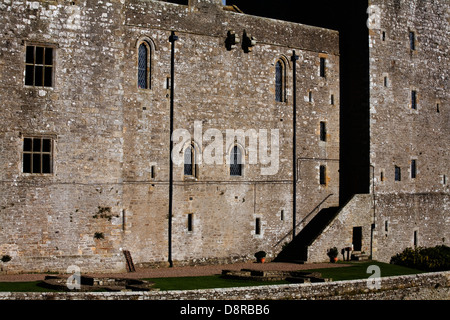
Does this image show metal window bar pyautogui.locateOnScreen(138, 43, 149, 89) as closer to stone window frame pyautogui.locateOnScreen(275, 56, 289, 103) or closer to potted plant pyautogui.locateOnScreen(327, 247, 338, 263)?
stone window frame pyautogui.locateOnScreen(275, 56, 289, 103)

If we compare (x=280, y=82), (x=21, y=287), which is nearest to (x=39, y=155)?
(x=21, y=287)

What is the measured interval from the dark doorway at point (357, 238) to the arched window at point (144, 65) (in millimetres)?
10656

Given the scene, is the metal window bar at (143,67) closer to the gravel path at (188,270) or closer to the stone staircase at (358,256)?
the gravel path at (188,270)

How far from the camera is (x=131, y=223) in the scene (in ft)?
83.4

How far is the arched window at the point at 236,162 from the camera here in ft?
92.3

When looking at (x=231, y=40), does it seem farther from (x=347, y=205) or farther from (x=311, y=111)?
(x=347, y=205)

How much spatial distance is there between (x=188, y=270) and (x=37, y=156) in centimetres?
685

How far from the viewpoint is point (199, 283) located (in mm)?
22047

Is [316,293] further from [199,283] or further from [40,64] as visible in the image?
[40,64]

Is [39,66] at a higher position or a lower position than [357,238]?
higher

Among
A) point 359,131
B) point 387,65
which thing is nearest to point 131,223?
point 359,131

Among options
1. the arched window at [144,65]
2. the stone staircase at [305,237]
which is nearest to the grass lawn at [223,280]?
the stone staircase at [305,237]
